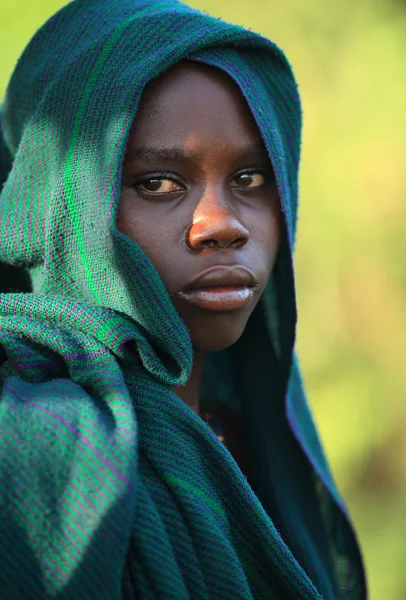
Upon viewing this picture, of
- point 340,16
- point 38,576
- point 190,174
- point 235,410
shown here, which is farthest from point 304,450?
point 340,16

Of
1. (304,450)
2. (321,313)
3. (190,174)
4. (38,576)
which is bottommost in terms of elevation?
(321,313)

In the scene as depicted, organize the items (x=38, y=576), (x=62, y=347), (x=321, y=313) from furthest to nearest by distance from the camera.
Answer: (x=321, y=313) < (x=62, y=347) < (x=38, y=576)

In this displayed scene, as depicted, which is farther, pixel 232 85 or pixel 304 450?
pixel 304 450

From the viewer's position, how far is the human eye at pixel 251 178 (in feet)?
4.33

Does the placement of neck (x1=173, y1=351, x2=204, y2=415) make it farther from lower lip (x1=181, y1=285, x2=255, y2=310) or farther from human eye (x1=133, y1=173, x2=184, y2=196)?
human eye (x1=133, y1=173, x2=184, y2=196)

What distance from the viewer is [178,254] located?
4.03 feet

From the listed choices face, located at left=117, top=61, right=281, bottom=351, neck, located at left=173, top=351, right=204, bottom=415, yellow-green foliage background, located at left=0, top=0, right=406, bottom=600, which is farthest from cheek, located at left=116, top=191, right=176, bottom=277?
yellow-green foliage background, located at left=0, top=0, right=406, bottom=600

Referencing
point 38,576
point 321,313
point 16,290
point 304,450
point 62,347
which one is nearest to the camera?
point 38,576

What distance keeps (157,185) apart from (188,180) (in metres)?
0.05

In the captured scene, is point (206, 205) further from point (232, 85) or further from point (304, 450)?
point (304, 450)

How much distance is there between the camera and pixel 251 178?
1.34m

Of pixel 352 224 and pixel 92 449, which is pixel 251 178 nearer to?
pixel 92 449

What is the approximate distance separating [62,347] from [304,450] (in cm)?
Result: 71

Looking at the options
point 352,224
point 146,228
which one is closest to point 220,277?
point 146,228
